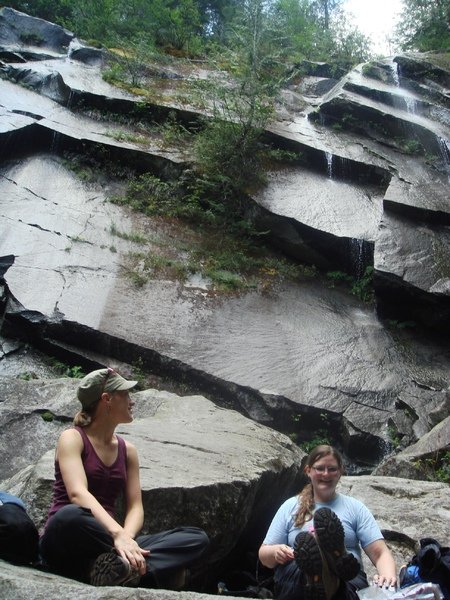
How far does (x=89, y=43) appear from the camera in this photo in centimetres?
1784

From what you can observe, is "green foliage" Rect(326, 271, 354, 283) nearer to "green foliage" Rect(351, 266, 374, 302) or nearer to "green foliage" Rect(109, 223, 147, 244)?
"green foliage" Rect(351, 266, 374, 302)

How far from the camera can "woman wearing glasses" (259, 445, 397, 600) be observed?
2.61m

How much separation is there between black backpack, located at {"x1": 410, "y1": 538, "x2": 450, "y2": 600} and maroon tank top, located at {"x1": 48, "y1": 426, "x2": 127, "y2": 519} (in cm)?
172

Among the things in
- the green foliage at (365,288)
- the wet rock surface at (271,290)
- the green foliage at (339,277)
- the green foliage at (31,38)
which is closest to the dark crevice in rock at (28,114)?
the wet rock surface at (271,290)

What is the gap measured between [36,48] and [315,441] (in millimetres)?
15002

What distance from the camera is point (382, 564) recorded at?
10.3 ft

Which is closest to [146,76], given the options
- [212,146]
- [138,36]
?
[138,36]

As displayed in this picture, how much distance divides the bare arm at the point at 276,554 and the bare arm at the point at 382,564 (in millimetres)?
490

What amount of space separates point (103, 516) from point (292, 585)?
3.37 ft

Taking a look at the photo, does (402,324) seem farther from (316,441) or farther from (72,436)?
(72,436)

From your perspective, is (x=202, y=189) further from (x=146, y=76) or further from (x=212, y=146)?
(x=146, y=76)

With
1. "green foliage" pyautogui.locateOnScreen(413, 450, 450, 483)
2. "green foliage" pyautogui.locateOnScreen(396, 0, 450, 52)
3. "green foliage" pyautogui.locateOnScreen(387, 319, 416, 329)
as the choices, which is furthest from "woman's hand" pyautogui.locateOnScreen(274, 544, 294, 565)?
"green foliage" pyautogui.locateOnScreen(396, 0, 450, 52)

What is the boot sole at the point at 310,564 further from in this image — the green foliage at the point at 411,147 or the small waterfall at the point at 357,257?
the green foliage at the point at 411,147

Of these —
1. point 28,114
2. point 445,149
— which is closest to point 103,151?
point 28,114
